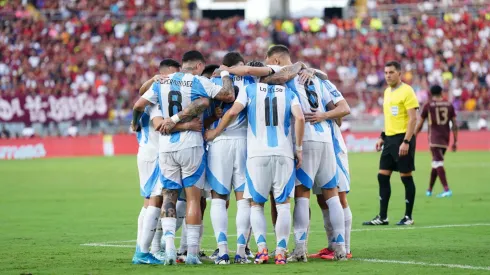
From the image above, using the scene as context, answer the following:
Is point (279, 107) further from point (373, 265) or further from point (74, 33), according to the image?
point (74, 33)

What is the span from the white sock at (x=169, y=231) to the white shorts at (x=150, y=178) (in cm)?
44

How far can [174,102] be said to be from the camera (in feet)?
35.9

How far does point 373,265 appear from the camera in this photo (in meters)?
10.4

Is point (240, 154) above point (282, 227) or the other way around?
above

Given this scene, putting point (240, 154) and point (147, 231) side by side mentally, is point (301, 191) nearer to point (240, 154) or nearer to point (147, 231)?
point (240, 154)

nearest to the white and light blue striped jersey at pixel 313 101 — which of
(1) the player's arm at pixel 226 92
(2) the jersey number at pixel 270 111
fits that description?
(2) the jersey number at pixel 270 111

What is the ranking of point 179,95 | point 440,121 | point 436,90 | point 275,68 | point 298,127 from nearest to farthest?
point 298,127 → point 179,95 → point 275,68 → point 436,90 → point 440,121

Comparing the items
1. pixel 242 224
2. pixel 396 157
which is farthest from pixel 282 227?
pixel 396 157

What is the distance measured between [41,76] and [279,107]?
104 ft

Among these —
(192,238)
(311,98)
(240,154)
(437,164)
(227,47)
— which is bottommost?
(437,164)

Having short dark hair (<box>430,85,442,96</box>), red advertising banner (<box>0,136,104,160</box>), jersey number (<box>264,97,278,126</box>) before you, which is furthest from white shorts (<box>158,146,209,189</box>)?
red advertising banner (<box>0,136,104,160</box>)

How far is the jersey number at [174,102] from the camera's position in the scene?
10922 millimetres

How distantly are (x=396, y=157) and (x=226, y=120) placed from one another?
4.98 meters

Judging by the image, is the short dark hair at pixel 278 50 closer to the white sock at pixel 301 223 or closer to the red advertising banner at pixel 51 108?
the white sock at pixel 301 223
